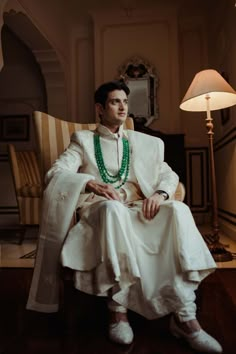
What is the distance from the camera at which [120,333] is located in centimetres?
104

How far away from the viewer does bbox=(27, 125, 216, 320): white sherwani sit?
3.39 feet

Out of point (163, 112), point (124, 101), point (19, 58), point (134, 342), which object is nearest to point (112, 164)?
point (124, 101)

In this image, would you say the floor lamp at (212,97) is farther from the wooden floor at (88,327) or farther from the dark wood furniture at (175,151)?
the dark wood furniture at (175,151)

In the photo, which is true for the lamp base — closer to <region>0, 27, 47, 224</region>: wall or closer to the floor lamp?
the floor lamp

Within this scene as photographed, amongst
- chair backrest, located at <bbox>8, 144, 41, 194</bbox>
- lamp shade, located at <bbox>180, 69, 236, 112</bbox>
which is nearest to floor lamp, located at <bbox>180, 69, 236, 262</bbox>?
lamp shade, located at <bbox>180, 69, 236, 112</bbox>

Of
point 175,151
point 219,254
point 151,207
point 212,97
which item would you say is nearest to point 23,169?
point 175,151

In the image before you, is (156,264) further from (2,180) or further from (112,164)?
(2,180)

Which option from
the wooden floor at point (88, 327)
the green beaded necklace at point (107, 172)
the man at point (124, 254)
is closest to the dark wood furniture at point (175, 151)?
the wooden floor at point (88, 327)

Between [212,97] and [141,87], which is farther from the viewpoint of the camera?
[141,87]

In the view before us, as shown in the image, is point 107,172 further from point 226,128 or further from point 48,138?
point 226,128

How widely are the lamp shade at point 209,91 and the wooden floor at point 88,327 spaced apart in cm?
117

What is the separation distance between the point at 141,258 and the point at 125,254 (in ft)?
0.31

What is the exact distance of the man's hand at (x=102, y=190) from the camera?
1.18 m

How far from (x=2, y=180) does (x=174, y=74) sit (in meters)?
2.60
